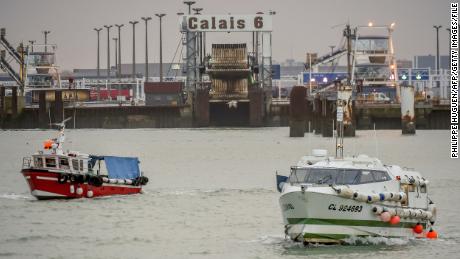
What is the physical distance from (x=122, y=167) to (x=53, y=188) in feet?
13.4

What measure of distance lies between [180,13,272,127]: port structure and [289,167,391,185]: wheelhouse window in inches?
3859

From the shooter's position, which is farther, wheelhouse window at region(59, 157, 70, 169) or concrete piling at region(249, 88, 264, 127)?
concrete piling at region(249, 88, 264, 127)

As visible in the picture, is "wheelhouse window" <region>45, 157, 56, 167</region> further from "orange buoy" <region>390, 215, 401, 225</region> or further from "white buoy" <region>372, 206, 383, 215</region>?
"white buoy" <region>372, 206, 383, 215</region>

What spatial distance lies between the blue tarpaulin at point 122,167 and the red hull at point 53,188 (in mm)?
1121

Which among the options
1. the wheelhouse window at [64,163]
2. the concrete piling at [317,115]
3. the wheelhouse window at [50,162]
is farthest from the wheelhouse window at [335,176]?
the concrete piling at [317,115]

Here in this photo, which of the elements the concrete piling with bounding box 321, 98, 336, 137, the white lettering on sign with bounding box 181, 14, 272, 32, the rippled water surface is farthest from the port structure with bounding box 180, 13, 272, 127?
the rippled water surface

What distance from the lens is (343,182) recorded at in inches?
1665

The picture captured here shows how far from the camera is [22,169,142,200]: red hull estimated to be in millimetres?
59750

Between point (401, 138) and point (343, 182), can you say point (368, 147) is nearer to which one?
point (401, 138)

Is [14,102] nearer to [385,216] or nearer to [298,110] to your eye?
[298,110]

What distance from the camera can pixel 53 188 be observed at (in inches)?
2368

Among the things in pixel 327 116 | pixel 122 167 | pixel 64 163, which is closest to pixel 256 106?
pixel 327 116

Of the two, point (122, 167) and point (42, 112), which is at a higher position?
point (42, 112)

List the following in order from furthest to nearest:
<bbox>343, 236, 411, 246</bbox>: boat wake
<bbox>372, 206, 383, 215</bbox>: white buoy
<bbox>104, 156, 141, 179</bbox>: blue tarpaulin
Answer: <bbox>104, 156, 141, 179</bbox>: blue tarpaulin < <bbox>343, 236, 411, 246</bbox>: boat wake < <bbox>372, 206, 383, 215</bbox>: white buoy
